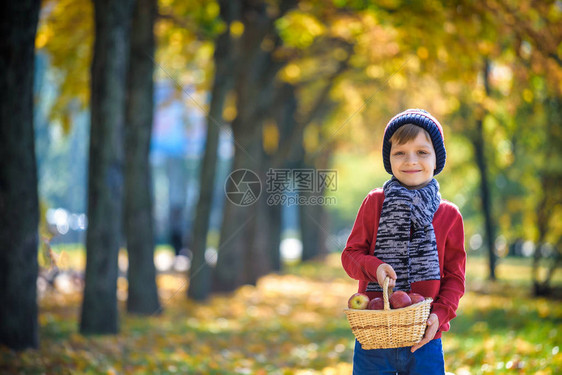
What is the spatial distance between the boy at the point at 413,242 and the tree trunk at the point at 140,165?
23.2ft

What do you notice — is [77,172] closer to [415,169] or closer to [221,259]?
[221,259]

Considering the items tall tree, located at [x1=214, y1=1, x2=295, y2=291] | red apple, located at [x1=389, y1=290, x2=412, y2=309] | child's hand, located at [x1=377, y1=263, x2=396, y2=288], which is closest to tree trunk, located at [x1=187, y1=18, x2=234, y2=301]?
tall tree, located at [x1=214, y1=1, x2=295, y2=291]


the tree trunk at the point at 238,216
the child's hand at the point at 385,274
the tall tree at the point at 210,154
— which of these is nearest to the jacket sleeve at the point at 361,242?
the child's hand at the point at 385,274

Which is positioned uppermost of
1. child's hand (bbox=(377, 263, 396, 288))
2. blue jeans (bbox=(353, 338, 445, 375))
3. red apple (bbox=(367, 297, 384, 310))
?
child's hand (bbox=(377, 263, 396, 288))

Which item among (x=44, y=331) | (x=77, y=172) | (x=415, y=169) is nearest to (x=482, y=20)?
(x=415, y=169)

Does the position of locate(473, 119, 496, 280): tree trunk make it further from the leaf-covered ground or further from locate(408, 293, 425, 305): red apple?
locate(408, 293, 425, 305): red apple

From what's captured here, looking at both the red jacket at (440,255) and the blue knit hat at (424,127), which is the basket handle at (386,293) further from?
the blue knit hat at (424,127)

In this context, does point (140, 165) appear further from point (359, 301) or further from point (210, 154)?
point (359, 301)

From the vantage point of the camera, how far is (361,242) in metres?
2.98

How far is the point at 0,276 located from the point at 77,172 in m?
34.0

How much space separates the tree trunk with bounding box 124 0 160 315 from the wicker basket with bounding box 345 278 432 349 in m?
7.37

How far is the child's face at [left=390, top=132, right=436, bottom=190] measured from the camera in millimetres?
2949

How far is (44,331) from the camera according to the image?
7641 mm

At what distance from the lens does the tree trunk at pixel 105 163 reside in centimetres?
735
